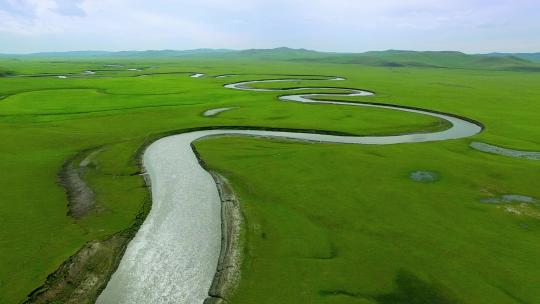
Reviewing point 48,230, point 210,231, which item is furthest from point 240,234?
point 48,230

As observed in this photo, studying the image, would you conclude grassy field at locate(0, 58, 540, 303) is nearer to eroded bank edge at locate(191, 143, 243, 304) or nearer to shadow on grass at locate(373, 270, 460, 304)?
shadow on grass at locate(373, 270, 460, 304)

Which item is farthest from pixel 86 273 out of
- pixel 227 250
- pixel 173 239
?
pixel 227 250

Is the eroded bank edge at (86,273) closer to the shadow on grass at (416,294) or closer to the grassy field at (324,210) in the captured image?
the grassy field at (324,210)

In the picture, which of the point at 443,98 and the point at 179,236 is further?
the point at 443,98

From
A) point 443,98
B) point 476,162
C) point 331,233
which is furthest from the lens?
point 443,98

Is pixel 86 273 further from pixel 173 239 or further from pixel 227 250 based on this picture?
pixel 227 250

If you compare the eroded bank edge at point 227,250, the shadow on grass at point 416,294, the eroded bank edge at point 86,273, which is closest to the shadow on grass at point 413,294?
the shadow on grass at point 416,294

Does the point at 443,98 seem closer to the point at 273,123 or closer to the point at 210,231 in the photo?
the point at 273,123
